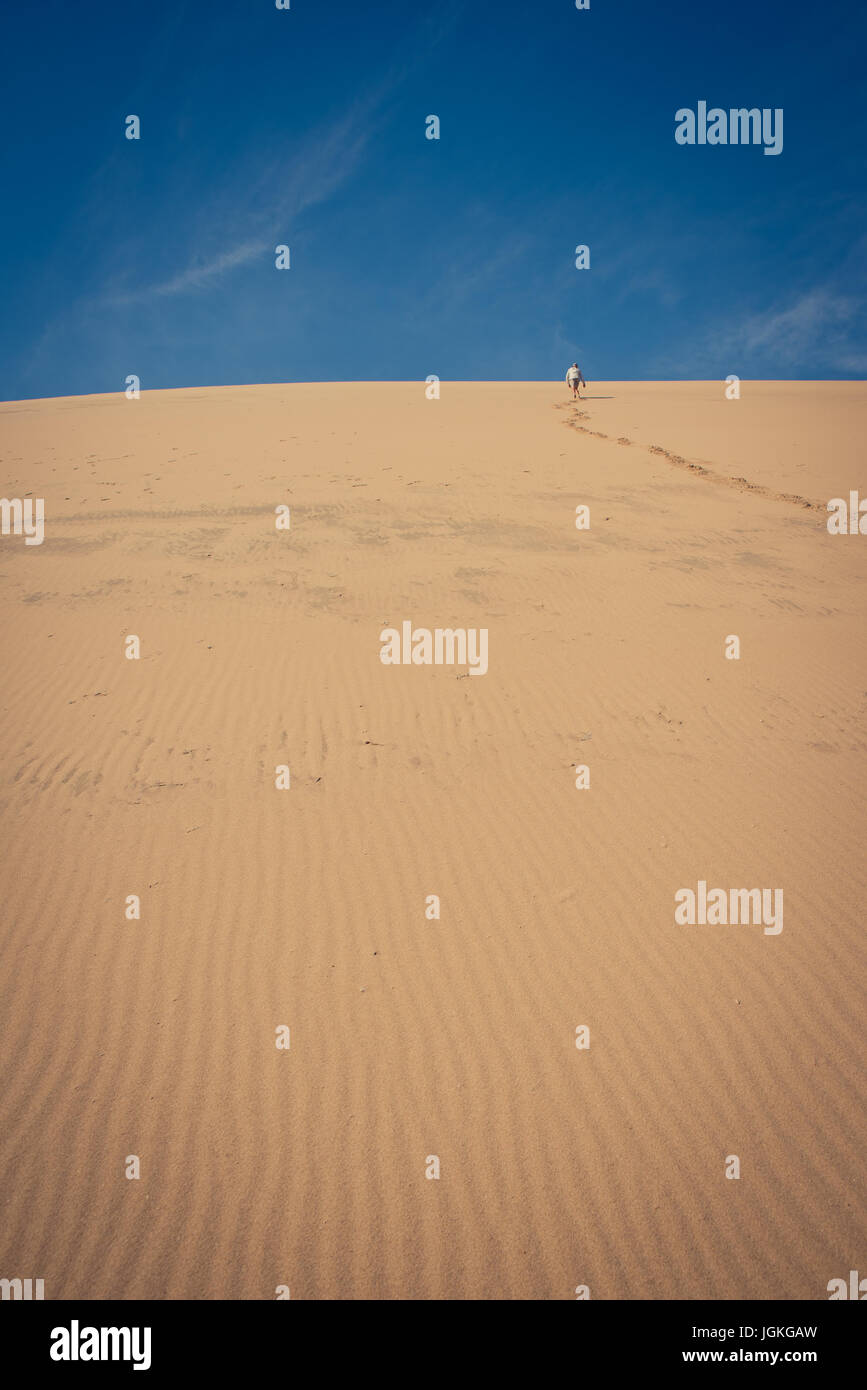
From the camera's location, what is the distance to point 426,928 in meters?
4.57

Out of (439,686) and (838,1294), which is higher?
(439,686)

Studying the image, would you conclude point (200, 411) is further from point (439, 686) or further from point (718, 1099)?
point (718, 1099)

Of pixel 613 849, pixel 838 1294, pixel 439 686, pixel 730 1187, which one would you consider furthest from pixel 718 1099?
pixel 439 686

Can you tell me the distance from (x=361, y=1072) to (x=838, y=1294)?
2552mm

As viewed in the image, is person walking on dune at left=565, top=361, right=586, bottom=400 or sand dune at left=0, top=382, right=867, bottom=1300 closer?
sand dune at left=0, top=382, right=867, bottom=1300

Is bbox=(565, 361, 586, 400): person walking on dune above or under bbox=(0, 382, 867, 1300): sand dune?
above

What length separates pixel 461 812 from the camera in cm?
551

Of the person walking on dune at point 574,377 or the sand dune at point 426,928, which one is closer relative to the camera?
the sand dune at point 426,928

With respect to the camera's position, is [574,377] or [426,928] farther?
[574,377]

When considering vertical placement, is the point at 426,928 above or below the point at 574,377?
below

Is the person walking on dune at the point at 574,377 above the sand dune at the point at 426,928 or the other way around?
above

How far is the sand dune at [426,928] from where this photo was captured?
10.5ft

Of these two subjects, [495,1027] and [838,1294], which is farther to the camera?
[495,1027]

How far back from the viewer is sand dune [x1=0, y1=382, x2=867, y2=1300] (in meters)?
3.19
